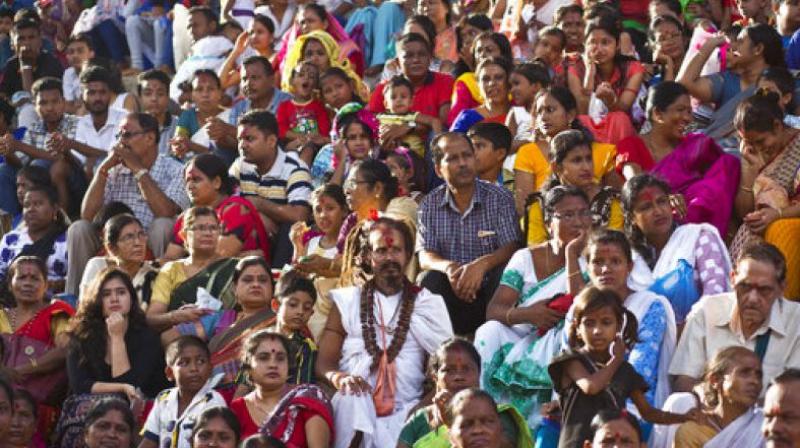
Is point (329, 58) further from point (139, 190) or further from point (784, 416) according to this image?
point (784, 416)

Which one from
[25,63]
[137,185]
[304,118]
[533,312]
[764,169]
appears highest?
[764,169]

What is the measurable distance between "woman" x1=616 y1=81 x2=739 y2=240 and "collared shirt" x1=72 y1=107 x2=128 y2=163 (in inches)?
167

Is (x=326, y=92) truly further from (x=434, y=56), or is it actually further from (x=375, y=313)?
(x=375, y=313)

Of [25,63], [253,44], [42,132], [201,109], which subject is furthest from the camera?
[25,63]

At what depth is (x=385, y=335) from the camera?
9195 mm

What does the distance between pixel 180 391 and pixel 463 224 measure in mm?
1792

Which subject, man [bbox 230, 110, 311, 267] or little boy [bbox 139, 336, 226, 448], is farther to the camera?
man [bbox 230, 110, 311, 267]

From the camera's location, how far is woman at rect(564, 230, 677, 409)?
28.4 feet

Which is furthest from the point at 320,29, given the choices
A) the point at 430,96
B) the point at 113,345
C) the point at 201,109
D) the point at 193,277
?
the point at 113,345

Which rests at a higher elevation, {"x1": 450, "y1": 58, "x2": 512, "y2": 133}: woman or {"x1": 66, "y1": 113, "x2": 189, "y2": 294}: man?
{"x1": 450, "y1": 58, "x2": 512, "y2": 133}: woman

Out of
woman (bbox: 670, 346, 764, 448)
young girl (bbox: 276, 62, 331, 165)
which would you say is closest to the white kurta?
woman (bbox: 670, 346, 764, 448)

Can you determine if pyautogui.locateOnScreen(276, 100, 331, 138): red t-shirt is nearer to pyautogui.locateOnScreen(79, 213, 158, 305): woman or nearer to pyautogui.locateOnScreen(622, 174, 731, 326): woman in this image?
pyautogui.locateOnScreen(79, 213, 158, 305): woman

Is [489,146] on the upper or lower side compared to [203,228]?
upper

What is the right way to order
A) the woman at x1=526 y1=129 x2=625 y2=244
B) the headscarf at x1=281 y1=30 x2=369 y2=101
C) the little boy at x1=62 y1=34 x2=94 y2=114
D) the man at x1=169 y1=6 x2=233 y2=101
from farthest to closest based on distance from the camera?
the little boy at x1=62 y1=34 x2=94 y2=114 → the man at x1=169 y1=6 x2=233 y2=101 → the headscarf at x1=281 y1=30 x2=369 y2=101 → the woman at x1=526 y1=129 x2=625 y2=244
